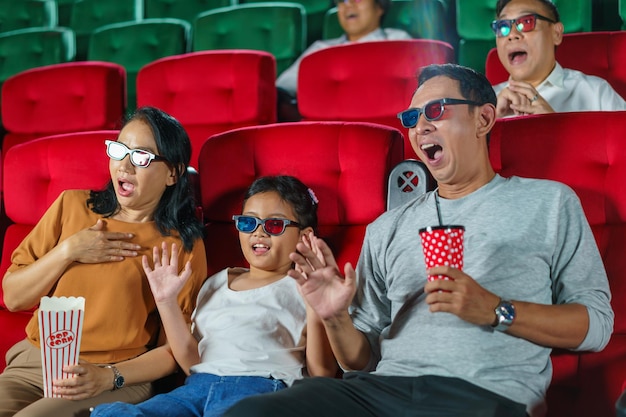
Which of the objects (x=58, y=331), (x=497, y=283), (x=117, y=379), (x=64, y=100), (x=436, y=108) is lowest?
(x=117, y=379)

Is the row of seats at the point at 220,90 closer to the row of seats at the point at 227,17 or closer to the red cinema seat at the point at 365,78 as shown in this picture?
the red cinema seat at the point at 365,78

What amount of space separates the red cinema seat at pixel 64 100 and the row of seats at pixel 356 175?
0.77 m

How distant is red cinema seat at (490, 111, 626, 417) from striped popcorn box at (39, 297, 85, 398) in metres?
0.70

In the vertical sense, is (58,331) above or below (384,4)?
below

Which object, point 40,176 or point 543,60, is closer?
point 40,176

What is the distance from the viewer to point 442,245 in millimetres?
978

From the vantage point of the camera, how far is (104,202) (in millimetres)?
1485

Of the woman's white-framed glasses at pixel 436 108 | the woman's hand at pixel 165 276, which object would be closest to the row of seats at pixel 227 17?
the woman's white-framed glasses at pixel 436 108

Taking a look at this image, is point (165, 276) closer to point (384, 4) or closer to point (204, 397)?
point (204, 397)

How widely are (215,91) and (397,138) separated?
3.11 feet

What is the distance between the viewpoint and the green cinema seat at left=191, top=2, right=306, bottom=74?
2.81m

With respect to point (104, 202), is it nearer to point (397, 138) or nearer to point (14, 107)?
point (397, 138)

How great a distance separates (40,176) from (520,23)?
1.11 m

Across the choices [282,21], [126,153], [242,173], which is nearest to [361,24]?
[282,21]
